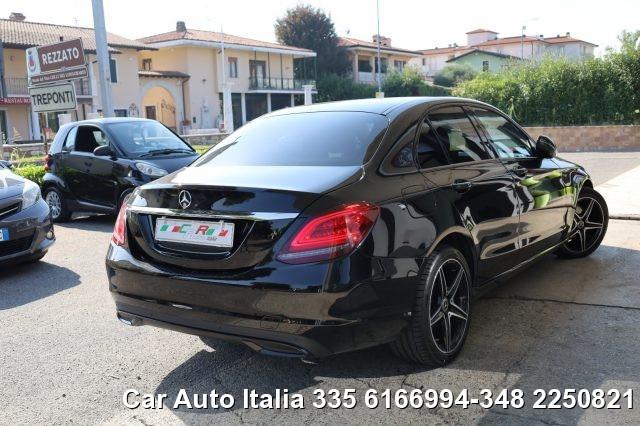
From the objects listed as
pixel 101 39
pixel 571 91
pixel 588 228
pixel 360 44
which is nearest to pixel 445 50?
pixel 360 44

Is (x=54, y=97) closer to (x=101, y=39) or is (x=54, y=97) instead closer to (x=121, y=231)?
(x=101, y=39)

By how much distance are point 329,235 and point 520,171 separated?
2.24 m

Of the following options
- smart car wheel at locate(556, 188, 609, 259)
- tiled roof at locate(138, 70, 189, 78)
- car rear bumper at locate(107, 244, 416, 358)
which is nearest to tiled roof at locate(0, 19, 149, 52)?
tiled roof at locate(138, 70, 189, 78)

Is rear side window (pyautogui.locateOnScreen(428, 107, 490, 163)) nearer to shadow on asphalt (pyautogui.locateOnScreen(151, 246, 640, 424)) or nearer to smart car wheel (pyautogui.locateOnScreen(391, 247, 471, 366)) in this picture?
smart car wheel (pyautogui.locateOnScreen(391, 247, 471, 366))

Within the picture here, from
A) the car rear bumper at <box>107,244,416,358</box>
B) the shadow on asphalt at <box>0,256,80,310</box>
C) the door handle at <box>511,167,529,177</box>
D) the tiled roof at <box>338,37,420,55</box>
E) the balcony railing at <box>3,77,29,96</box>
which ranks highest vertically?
the tiled roof at <box>338,37,420,55</box>

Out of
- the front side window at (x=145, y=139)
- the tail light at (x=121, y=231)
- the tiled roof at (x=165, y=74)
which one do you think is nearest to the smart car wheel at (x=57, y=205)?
the front side window at (x=145, y=139)

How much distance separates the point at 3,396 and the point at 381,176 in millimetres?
2429

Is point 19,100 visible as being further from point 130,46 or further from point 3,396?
point 3,396

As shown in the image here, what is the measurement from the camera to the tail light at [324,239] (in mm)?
2902

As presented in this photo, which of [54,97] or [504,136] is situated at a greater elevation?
[54,97]

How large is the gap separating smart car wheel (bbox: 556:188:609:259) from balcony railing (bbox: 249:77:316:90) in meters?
47.7

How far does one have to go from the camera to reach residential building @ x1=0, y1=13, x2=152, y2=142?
122 feet

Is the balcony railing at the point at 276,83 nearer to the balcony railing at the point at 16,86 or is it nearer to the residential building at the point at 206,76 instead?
the residential building at the point at 206,76

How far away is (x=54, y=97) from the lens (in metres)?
13.2
